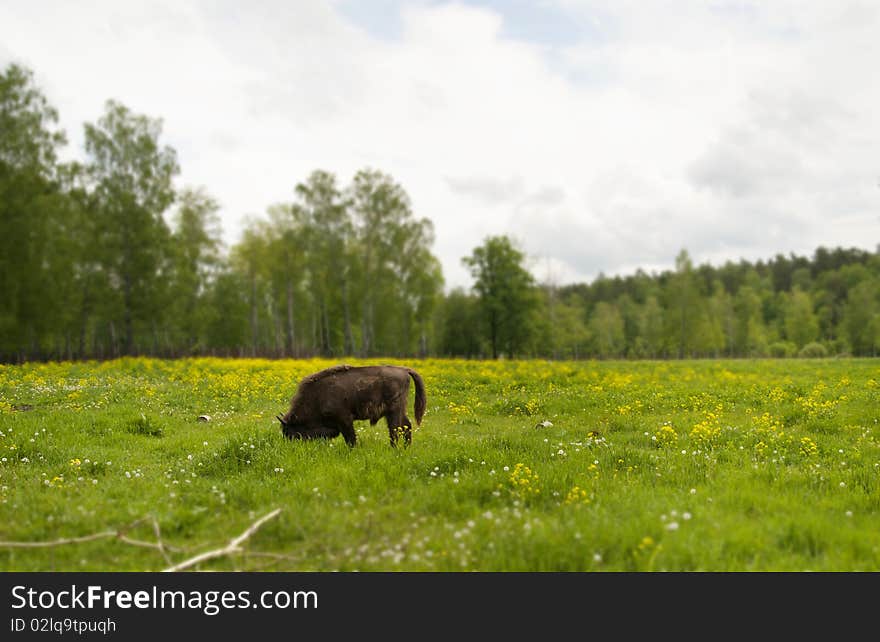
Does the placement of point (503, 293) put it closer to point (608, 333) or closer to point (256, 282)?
point (256, 282)

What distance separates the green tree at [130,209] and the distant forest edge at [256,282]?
0.33 feet

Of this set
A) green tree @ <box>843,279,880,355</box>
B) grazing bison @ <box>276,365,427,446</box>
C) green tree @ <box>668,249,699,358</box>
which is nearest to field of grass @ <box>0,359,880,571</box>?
grazing bison @ <box>276,365,427,446</box>

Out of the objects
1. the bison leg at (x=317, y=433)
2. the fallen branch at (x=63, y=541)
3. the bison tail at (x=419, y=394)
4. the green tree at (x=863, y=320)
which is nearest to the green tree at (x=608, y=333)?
the green tree at (x=863, y=320)

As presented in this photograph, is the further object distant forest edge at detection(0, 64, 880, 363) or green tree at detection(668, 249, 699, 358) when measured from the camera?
green tree at detection(668, 249, 699, 358)

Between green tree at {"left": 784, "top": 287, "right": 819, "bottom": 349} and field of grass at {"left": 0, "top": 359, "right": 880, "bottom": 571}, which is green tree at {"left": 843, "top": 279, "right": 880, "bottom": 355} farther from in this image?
field of grass at {"left": 0, "top": 359, "right": 880, "bottom": 571}

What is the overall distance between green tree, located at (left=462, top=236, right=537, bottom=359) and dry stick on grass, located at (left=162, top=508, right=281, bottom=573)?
53.5 m

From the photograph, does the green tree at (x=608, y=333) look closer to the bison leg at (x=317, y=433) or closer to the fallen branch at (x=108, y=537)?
the bison leg at (x=317, y=433)

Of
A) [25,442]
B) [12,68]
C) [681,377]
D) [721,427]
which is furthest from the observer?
[12,68]

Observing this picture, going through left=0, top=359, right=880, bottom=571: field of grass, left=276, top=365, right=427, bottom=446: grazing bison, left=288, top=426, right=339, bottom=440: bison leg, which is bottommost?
left=0, top=359, right=880, bottom=571: field of grass

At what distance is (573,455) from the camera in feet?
31.1

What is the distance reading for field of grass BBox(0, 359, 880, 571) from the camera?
538 cm
